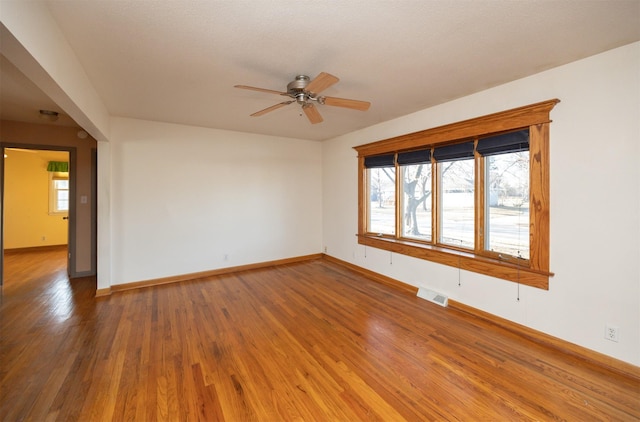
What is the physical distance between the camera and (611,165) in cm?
213

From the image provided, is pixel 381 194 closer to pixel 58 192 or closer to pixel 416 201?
pixel 416 201

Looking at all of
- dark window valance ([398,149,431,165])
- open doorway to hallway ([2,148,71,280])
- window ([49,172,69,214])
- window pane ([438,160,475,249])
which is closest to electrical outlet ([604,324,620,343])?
window pane ([438,160,475,249])

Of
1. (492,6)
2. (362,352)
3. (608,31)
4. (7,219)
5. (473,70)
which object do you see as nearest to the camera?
(492,6)

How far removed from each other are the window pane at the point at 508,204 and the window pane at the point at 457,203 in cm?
22

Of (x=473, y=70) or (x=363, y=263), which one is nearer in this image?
(x=473, y=70)

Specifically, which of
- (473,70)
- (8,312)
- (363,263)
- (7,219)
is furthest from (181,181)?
(7,219)

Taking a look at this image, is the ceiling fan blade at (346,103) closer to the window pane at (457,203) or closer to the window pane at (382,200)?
the window pane at (457,203)

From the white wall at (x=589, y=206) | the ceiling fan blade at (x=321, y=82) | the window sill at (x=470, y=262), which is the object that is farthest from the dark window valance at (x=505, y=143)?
the ceiling fan blade at (x=321, y=82)

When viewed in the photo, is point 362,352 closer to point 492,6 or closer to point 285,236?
point 492,6

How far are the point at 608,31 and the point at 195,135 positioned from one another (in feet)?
16.2

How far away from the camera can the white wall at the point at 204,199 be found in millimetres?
3943

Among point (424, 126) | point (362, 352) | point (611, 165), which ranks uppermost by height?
point (424, 126)

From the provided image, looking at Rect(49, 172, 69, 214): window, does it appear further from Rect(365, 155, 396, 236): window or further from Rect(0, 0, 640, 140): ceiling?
Rect(365, 155, 396, 236): window

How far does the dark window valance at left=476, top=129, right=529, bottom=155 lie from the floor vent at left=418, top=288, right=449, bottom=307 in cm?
186
